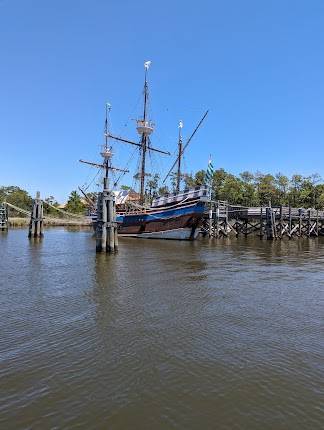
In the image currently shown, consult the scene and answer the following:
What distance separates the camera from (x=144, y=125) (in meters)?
61.1

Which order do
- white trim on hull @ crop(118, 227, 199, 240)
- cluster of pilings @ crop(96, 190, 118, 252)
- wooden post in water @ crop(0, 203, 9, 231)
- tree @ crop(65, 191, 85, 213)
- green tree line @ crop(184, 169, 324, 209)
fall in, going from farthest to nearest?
tree @ crop(65, 191, 85, 213) → green tree line @ crop(184, 169, 324, 209) → wooden post in water @ crop(0, 203, 9, 231) → white trim on hull @ crop(118, 227, 199, 240) → cluster of pilings @ crop(96, 190, 118, 252)

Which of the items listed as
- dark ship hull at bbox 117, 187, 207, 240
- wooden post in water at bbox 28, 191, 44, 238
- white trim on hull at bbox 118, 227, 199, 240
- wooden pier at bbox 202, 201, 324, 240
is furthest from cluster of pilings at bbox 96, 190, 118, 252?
wooden pier at bbox 202, 201, 324, 240

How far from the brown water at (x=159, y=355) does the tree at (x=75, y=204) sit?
342ft

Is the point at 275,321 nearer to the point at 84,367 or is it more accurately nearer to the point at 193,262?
the point at 84,367

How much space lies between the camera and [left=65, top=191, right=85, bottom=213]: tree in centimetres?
11962

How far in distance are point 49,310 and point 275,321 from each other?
22.1 feet

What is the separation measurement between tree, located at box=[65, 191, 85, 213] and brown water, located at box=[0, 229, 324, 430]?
104 m

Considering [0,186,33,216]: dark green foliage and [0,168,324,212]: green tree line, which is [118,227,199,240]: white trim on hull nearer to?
[0,168,324,212]: green tree line

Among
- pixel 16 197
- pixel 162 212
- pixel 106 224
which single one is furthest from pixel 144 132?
pixel 16 197

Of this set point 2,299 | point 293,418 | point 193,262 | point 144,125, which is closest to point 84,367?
point 293,418

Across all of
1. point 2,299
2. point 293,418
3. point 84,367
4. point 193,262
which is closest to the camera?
point 293,418

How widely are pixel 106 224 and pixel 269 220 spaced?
3132cm

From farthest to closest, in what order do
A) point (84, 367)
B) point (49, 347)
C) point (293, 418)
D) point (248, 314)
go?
point (248, 314) < point (49, 347) < point (84, 367) < point (293, 418)

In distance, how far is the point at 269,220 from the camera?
176 feet
